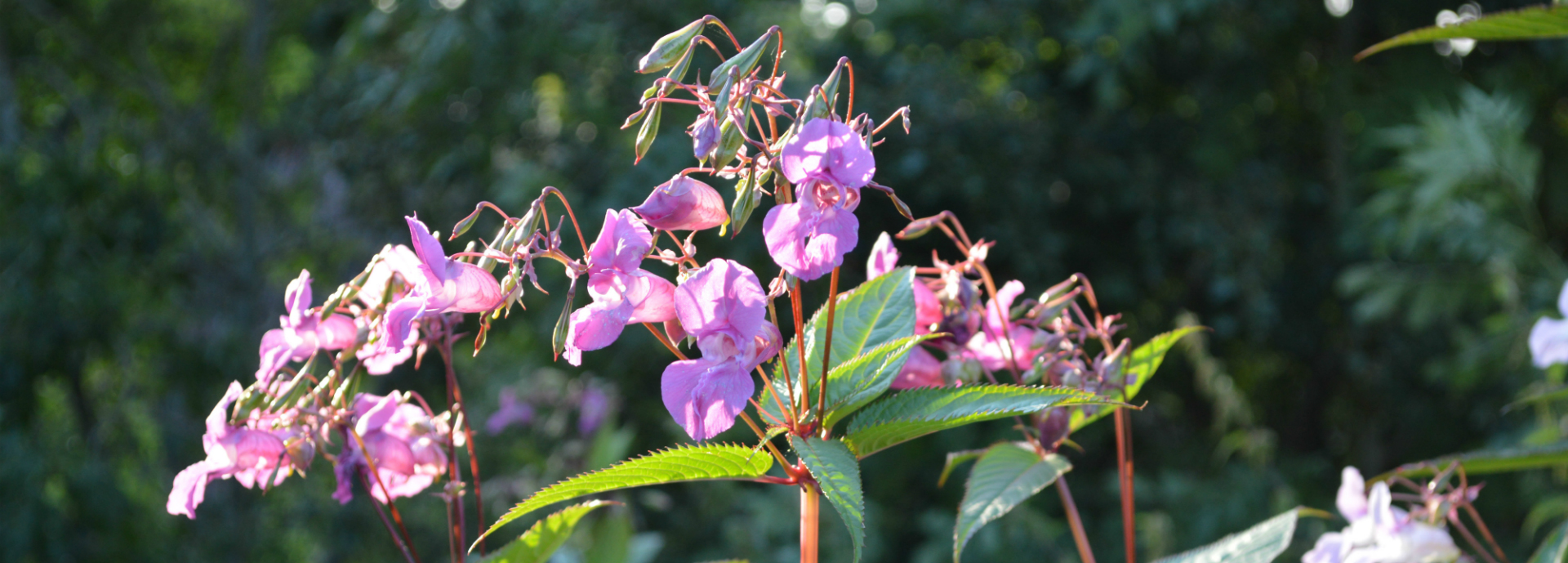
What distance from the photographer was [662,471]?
0.40 meters

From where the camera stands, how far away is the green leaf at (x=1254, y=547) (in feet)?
1.66

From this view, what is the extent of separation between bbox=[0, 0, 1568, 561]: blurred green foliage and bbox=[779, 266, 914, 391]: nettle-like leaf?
2.21m

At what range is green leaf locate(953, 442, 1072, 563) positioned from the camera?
475 mm


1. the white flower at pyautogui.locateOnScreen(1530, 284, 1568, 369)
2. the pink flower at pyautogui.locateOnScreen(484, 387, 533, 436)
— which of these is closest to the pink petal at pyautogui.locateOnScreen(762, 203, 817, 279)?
the white flower at pyautogui.locateOnScreen(1530, 284, 1568, 369)

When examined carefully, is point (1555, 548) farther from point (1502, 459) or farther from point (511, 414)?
point (511, 414)

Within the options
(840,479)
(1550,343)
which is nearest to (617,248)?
(840,479)

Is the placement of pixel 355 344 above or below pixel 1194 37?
below

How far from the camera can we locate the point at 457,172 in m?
3.54

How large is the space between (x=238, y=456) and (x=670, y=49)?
292 mm

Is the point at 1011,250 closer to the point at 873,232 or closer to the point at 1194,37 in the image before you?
the point at 873,232

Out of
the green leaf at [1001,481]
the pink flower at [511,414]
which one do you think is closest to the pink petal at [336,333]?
the green leaf at [1001,481]

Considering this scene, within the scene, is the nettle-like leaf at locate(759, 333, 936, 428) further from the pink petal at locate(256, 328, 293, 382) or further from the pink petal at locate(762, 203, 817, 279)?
the pink petal at locate(256, 328, 293, 382)

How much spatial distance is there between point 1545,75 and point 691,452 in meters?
3.95

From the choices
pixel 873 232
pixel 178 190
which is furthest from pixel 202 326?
pixel 873 232
